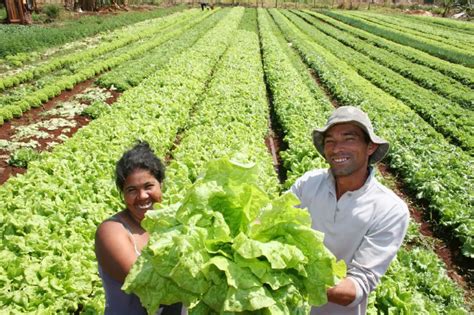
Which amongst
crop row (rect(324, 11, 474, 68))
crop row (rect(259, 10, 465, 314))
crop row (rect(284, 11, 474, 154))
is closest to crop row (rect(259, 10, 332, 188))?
crop row (rect(259, 10, 465, 314))

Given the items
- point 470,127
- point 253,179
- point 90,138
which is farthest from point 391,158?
point 253,179

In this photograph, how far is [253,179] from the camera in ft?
8.53

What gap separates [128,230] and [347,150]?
67.1 inches

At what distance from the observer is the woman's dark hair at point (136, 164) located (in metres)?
3.14

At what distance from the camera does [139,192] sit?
3.13 m

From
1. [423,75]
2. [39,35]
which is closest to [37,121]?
[39,35]

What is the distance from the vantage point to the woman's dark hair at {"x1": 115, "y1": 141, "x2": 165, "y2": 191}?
124 inches

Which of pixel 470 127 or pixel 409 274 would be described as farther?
pixel 470 127

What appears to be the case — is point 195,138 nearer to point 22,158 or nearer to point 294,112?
point 22,158

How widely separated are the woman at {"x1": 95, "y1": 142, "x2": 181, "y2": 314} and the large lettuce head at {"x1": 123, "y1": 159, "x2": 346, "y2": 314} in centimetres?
45

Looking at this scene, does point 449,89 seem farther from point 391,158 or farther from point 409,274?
point 409,274

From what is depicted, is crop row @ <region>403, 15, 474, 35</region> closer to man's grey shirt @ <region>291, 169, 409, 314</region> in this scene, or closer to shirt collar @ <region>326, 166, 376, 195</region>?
shirt collar @ <region>326, 166, 376, 195</region>

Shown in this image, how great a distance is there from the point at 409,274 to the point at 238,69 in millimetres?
13351

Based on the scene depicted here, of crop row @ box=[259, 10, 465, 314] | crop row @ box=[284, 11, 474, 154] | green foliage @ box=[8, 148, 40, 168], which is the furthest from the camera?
crop row @ box=[284, 11, 474, 154]
